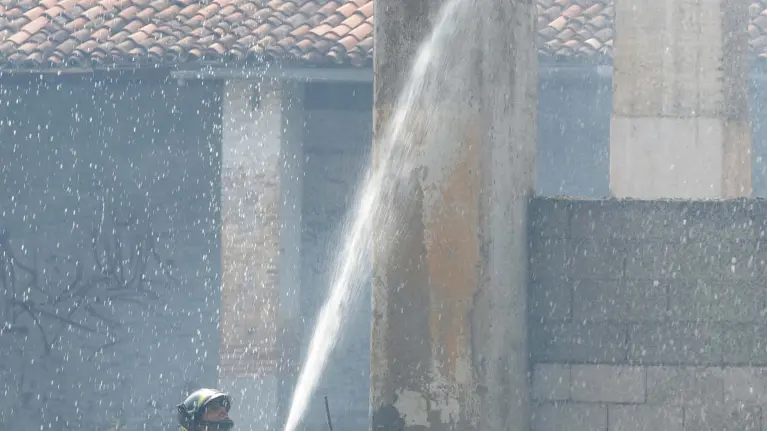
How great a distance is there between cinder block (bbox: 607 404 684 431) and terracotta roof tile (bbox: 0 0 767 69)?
7.46 m

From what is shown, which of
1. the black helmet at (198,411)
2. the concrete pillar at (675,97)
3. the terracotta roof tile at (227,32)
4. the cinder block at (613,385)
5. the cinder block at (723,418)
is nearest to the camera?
the black helmet at (198,411)

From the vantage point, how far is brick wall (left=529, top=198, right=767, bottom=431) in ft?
19.2

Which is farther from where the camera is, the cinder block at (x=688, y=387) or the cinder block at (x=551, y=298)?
the cinder block at (x=551, y=298)

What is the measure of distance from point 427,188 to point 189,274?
29.1 ft

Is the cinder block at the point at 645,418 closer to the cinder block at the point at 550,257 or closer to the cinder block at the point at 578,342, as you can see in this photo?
the cinder block at the point at 578,342

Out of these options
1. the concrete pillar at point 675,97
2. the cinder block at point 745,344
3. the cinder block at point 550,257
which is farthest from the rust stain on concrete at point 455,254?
the concrete pillar at point 675,97

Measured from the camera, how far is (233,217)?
13289 mm

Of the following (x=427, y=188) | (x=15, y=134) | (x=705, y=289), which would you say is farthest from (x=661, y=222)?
(x=15, y=134)

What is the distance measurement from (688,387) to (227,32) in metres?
8.44

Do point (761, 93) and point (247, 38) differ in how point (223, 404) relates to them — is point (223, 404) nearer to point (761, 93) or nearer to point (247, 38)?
point (247, 38)

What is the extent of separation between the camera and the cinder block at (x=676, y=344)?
19.3 ft

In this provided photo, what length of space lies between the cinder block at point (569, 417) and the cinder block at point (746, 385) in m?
0.53

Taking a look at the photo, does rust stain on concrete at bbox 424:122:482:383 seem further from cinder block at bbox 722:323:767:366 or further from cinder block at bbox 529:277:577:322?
cinder block at bbox 722:323:767:366

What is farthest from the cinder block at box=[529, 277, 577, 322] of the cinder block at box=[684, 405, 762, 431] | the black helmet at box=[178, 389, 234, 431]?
the black helmet at box=[178, 389, 234, 431]
